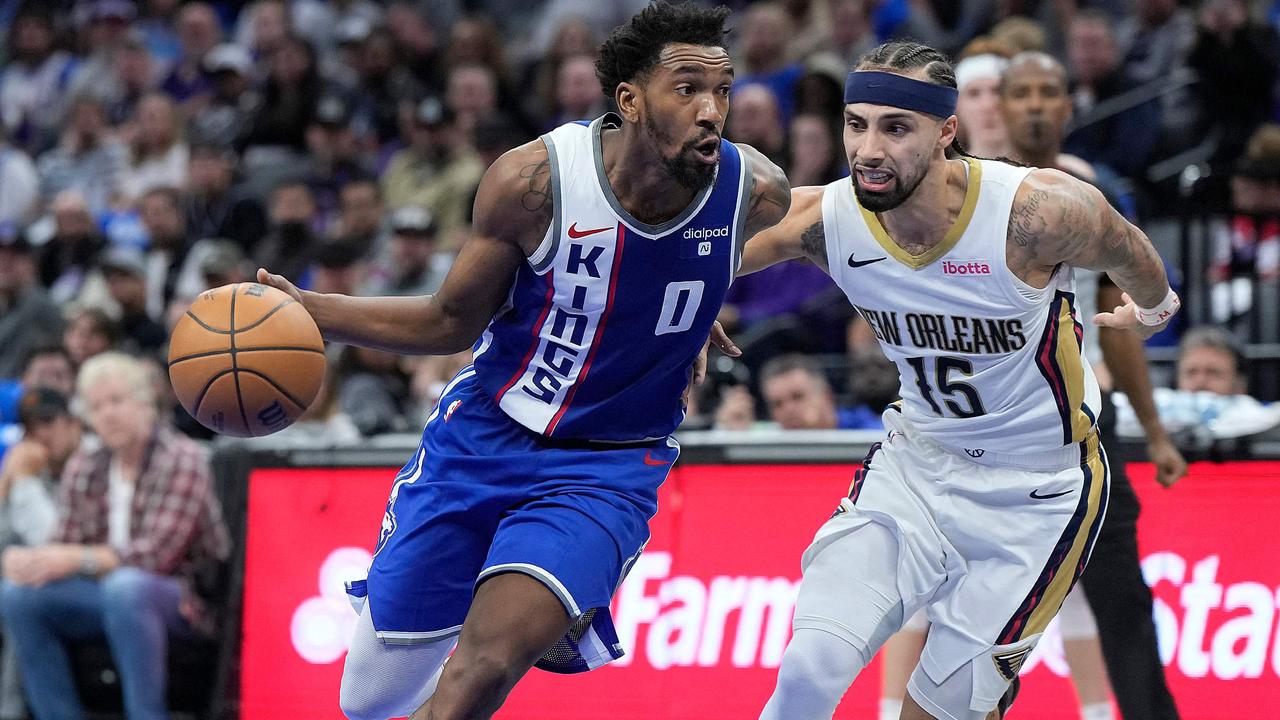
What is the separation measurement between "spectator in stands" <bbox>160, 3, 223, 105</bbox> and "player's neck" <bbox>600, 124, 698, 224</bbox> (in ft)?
32.1

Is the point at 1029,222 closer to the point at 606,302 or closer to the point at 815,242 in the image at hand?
the point at 815,242

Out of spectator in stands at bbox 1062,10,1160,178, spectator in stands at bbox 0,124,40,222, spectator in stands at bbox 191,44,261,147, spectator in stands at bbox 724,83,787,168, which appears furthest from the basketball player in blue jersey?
spectator in stands at bbox 0,124,40,222

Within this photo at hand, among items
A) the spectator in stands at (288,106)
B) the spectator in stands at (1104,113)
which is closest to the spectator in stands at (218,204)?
the spectator in stands at (288,106)

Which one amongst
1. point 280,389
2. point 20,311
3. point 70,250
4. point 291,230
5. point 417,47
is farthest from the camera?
point 417,47

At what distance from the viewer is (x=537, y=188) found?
4152mm

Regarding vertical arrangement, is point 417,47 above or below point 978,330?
below

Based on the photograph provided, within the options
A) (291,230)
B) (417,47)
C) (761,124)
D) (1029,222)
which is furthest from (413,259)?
(1029,222)

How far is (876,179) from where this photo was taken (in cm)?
423

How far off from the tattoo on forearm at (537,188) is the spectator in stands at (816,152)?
4.79 meters

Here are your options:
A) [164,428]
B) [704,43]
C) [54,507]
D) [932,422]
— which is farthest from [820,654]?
[54,507]

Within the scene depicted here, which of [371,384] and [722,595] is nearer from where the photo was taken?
[722,595]

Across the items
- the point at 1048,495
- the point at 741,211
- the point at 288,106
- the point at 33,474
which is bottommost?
the point at 33,474

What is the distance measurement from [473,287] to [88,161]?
31.3 ft

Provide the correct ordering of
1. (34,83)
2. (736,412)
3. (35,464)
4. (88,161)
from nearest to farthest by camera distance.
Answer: (736,412)
(35,464)
(88,161)
(34,83)
